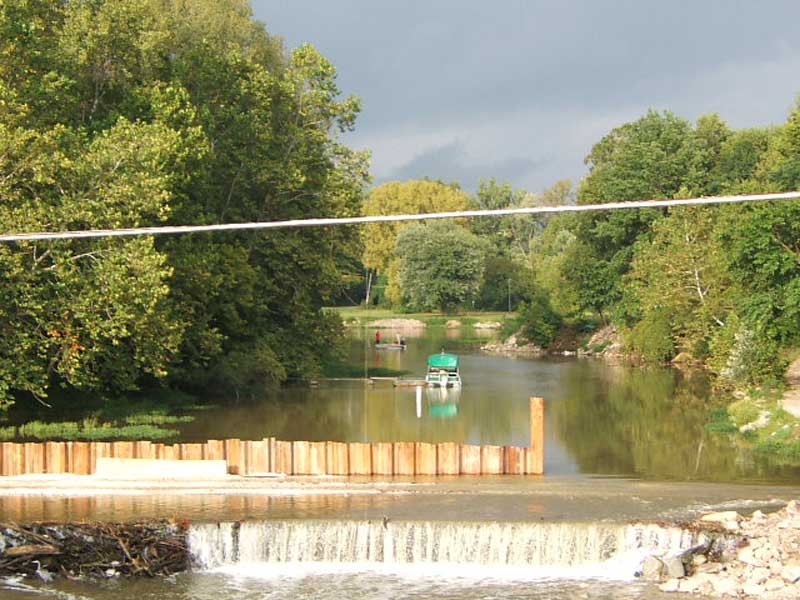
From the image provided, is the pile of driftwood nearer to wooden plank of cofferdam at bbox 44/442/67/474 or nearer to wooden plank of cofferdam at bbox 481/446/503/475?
wooden plank of cofferdam at bbox 44/442/67/474

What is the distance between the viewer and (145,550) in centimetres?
2597

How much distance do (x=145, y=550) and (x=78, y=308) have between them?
1413 centimetres

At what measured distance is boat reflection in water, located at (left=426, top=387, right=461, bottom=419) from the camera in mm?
50750

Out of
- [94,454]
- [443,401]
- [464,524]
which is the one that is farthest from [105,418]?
[464,524]

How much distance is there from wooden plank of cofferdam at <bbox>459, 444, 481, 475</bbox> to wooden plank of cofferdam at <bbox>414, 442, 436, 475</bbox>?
77 cm

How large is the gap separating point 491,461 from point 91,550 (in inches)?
467

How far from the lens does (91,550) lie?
84.9ft

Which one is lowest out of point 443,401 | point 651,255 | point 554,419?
point 554,419

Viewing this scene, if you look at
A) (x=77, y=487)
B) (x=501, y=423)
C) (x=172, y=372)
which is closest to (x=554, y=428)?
(x=501, y=423)

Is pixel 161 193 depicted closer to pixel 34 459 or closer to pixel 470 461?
pixel 34 459

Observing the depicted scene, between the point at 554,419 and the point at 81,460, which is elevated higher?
the point at 81,460

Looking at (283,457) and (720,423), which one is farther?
(720,423)

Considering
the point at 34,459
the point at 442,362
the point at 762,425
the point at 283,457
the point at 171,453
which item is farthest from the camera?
the point at 442,362

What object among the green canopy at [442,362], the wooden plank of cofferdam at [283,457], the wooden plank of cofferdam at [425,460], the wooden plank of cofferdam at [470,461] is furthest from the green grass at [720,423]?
the wooden plank of cofferdam at [283,457]
